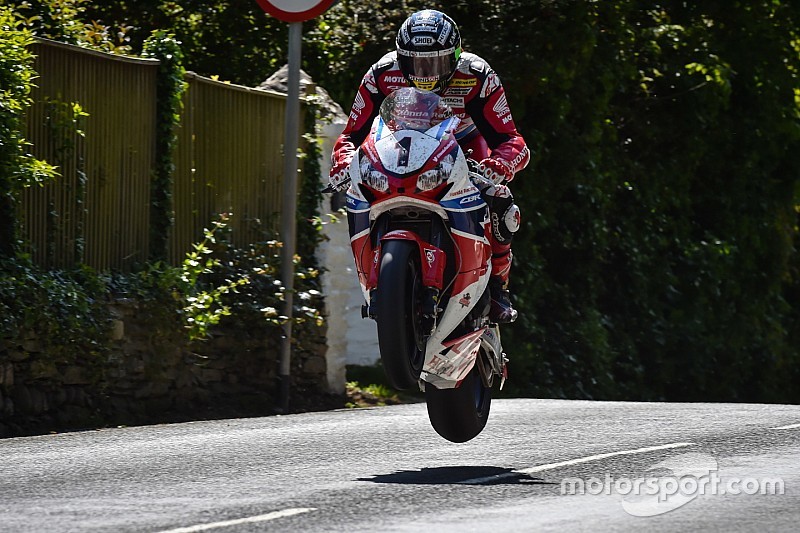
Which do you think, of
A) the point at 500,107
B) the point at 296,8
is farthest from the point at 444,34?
the point at 296,8

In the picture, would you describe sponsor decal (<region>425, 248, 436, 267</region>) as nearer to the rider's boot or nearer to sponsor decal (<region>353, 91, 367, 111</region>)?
the rider's boot

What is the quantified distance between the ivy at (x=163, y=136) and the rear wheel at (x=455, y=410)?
425cm

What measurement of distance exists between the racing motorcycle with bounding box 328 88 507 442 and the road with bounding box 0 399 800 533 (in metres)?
0.54

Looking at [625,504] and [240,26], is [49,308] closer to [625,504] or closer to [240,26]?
[625,504]

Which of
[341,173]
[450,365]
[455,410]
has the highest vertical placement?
[341,173]

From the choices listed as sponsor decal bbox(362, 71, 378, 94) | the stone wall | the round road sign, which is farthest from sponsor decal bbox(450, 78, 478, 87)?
the round road sign

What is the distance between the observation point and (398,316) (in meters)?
7.17

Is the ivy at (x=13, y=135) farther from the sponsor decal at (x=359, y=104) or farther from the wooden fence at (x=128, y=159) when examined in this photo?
the sponsor decal at (x=359, y=104)

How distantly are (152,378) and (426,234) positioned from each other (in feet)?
13.4

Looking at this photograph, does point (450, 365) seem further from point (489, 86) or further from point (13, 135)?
point (13, 135)

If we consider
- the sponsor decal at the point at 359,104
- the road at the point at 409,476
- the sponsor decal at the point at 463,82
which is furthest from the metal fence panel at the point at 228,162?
the sponsor decal at the point at 463,82

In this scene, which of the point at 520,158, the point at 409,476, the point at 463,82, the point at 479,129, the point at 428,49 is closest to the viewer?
the point at 409,476

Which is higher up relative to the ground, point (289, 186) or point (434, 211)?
point (289, 186)

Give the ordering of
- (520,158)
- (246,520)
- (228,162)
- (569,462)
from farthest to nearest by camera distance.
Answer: (228,162) < (520,158) < (569,462) < (246,520)
